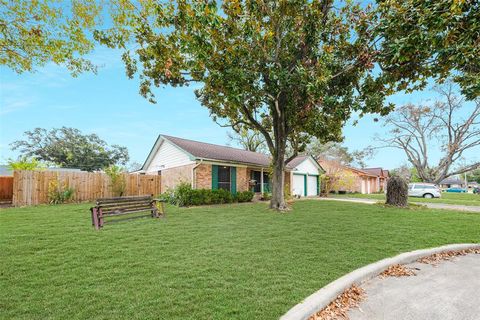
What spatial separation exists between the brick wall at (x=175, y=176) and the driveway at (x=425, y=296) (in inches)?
459

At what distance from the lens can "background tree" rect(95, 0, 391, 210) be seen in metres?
7.72

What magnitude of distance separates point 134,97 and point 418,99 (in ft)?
98.8

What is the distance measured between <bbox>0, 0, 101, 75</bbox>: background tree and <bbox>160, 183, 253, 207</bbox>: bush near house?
6920 mm

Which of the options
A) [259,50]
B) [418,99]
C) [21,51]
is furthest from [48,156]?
[418,99]

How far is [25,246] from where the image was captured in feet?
15.4

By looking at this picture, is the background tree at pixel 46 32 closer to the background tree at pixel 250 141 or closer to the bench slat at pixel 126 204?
the bench slat at pixel 126 204

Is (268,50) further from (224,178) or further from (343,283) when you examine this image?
(343,283)

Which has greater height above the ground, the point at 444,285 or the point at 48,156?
the point at 48,156

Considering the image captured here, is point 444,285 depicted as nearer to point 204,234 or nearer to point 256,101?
point 204,234

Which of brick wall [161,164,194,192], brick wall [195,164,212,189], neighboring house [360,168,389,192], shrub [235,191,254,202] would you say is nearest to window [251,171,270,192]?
shrub [235,191,254,202]

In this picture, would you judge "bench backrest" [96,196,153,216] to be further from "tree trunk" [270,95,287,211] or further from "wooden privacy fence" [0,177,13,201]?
"wooden privacy fence" [0,177,13,201]

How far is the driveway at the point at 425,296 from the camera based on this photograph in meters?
2.68

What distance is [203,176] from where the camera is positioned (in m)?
14.2

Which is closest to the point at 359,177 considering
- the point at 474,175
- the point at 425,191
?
the point at 425,191
